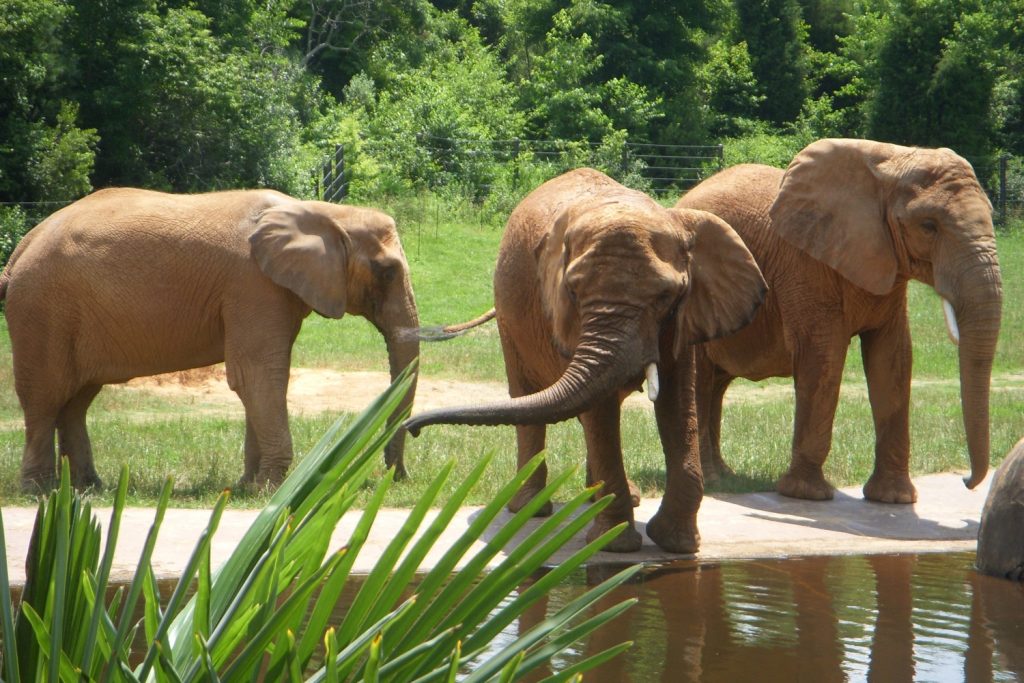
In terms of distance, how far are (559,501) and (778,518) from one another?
4.36 feet

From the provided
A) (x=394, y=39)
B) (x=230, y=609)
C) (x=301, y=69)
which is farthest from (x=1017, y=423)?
(x=394, y=39)

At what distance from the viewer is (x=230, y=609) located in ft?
6.96

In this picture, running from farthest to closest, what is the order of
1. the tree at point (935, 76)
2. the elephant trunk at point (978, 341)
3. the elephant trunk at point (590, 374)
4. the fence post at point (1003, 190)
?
the tree at point (935, 76)
the fence post at point (1003, 190)
the elephant trunk at point (978, 341)
the elephant trunk at point (590, 374)

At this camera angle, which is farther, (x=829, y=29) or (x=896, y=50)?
(x=829, y=29)

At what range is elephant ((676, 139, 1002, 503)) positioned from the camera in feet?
26.6

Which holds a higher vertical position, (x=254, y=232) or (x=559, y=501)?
(x=254, y=232)

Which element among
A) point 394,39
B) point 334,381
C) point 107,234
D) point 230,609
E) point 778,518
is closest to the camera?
point 230,609

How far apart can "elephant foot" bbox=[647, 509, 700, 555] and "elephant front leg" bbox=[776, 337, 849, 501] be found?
5.72 ft

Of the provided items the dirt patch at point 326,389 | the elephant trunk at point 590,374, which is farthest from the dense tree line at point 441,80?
the elephant trunk at point 590,374

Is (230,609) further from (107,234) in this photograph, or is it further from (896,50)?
(896,50)

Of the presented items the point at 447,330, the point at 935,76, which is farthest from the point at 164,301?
the point at 935,76

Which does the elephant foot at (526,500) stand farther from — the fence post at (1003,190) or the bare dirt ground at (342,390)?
the fence post at (1003,190)

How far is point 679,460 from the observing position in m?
7.13

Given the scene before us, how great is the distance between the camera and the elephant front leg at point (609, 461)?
7016 millimetres
